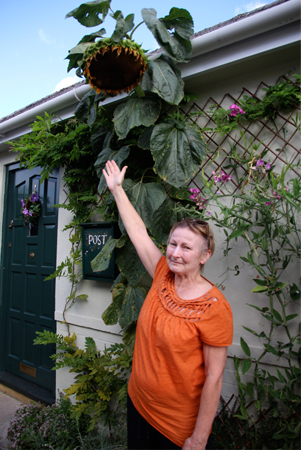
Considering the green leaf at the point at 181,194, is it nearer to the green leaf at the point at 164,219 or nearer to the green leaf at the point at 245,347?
the green leaf at the point at 164,219

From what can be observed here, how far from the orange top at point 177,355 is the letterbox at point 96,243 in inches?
45.0

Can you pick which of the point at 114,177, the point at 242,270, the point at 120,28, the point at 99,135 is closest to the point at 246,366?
the point at 242,270

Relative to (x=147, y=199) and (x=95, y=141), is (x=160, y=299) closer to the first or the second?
(x=147, y=199)

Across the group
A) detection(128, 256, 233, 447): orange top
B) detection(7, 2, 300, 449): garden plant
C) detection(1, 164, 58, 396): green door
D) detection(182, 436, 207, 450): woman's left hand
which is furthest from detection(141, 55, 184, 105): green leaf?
detection(1, 164, 58, 396): green door

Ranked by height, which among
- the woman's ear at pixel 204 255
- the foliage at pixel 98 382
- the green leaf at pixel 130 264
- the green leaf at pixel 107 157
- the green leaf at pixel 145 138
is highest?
the green leaf at pixel 145 138

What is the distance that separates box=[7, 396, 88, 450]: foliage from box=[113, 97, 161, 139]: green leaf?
7.69ft

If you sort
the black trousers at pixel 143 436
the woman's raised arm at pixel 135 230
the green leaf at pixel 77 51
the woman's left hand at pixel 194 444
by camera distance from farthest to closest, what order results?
1. the green leaf at pixel 77 51
2. the woman's raised arm at pixel 135 230
3. the black trousers at pixel 143 436
4. the woman's left hand at pixel 194 444

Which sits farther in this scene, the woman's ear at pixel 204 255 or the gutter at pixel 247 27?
the gutter at pixel 247 27

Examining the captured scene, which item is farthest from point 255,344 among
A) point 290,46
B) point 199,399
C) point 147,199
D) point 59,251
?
point 59,251

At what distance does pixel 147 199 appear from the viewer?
1927 mm

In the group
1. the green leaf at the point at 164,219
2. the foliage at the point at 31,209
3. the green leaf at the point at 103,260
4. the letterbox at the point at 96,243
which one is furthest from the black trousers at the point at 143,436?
the foliage at the point at 31,209

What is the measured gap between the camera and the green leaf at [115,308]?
2064 millimetres

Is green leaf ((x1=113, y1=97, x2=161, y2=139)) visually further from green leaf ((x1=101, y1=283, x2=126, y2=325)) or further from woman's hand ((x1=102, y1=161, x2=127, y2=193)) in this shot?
green leaf ((x1=101, y1=283, x2=126, y2=325))

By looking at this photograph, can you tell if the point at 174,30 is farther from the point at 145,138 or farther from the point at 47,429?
the point at 47,429
